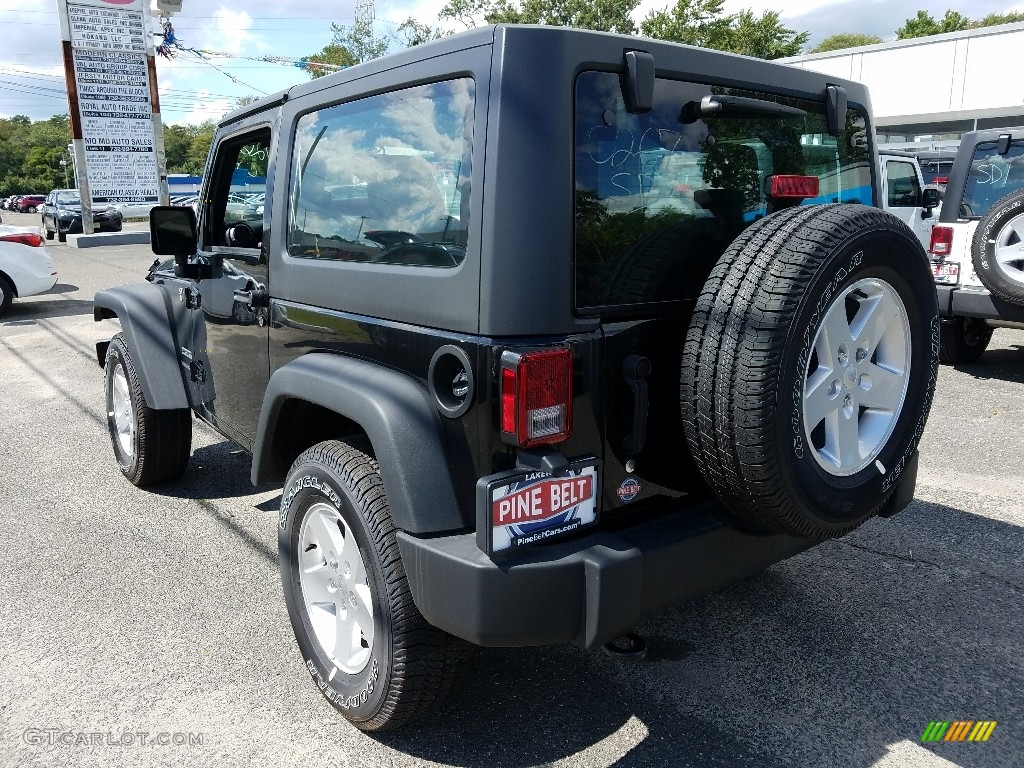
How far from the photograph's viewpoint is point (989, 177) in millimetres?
6758

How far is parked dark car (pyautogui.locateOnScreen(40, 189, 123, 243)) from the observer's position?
79.0 feet

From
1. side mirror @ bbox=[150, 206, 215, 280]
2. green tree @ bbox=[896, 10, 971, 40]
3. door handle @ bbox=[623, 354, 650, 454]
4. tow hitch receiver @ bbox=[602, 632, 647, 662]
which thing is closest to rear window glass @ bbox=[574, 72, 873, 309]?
door handle @ bbox=[623, 354, 650, 454]

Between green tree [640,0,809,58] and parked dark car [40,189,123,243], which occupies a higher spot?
green tree [640,0,809,58]

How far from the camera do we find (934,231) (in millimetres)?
6824

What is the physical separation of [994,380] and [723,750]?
18.5 ft

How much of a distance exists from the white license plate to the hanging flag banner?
1991 centimetres

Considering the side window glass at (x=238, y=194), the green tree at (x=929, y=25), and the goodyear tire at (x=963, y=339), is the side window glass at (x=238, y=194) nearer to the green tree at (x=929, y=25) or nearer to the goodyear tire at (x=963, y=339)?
the goodyear tire at (x=963, y=339)

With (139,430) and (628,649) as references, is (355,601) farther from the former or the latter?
(139,430)

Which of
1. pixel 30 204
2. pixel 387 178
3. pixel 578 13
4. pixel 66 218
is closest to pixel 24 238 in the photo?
pixel 387 178

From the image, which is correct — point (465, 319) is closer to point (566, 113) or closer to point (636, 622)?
point (566, 113)

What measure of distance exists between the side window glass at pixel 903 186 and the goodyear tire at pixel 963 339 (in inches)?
119

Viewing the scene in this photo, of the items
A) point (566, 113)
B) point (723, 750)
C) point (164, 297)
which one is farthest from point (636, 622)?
point (164, 297)

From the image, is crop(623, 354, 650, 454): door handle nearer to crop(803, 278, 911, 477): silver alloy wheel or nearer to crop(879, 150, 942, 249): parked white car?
crop(803, 278, 911, 477): silver alloy wheel

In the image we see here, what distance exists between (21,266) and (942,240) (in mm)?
10848
